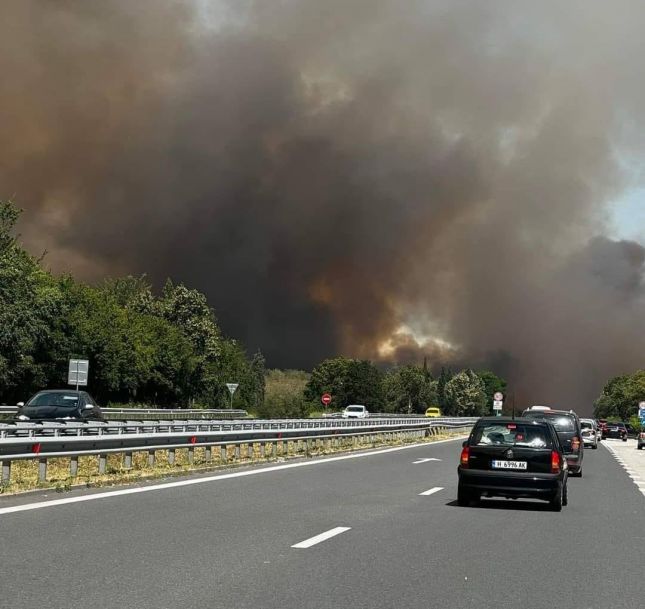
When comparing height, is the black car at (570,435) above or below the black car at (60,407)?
below

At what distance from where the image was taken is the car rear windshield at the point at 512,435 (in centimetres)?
1689

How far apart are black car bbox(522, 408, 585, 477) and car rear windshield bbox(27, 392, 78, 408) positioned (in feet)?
44.4

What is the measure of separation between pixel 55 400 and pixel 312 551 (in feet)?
74.5

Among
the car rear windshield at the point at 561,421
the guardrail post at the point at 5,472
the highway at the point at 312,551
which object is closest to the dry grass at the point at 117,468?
the guardrail post at the point at 5,472

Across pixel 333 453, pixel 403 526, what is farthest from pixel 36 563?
pixel 333 453

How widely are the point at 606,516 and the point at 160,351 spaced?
274ft

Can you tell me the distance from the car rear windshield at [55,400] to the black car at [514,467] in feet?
57.0

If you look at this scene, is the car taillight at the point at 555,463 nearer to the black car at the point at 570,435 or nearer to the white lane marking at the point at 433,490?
the white lane marking at the point at 433,490

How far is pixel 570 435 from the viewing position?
27547 mm

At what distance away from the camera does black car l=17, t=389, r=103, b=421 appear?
30938mm

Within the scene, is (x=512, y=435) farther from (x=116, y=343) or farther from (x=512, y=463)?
(x=116, y=343)

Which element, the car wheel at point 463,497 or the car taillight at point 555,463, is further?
the car wheel at point 463,497

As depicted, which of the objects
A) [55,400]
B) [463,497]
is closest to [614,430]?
[55,400]

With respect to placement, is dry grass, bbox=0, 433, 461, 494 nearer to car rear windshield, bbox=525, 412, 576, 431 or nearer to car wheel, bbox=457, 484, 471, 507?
car wheel, bbox=457, 484, 471, 507
